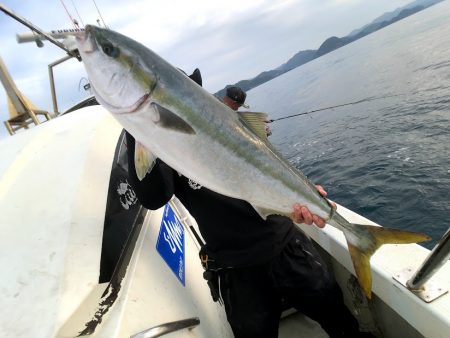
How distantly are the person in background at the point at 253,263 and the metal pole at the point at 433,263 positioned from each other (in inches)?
33.6

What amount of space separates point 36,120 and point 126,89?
398 centimetres

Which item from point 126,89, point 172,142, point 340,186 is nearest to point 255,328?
point 172,142

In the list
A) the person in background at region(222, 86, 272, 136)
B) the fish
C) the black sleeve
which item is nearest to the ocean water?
the person in background at region(222, 86, 272, 136)

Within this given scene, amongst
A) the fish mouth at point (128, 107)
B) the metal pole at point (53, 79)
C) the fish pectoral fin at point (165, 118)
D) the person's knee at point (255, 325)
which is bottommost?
the person's knee at point (255, 325)

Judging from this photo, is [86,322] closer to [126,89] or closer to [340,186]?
[126,89]

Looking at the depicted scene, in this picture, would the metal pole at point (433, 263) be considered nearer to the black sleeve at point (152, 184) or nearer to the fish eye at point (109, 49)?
the black sleeve at point (152, 184)

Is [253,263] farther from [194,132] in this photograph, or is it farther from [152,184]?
[194,132]

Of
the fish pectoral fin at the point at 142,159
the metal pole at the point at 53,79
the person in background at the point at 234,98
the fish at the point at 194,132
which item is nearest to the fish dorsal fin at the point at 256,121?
the fish at the point at 194,132

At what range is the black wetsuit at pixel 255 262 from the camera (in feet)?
9.80

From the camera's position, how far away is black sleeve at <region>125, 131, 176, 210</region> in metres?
2.59

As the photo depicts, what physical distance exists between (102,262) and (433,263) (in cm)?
209

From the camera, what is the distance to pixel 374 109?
1838 cm

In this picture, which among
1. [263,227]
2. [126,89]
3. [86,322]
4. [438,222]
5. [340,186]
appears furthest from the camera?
[340,186]

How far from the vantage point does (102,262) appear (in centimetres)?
230
